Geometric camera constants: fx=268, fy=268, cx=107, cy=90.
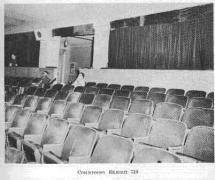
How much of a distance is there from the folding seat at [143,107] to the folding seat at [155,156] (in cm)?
166

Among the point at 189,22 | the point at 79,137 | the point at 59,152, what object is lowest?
the point at 59,152

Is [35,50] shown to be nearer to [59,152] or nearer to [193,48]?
[193,48]

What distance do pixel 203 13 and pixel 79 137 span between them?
441 cm

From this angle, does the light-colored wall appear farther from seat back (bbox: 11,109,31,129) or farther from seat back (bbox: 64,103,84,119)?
seat back (bbox: 11,109,31,129)

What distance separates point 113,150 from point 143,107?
1581mm

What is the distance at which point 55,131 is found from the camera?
253 cm

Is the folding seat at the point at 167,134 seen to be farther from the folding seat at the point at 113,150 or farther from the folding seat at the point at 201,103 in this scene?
the folding seat at the point at 201,103

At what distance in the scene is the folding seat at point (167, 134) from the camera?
7.50 ft

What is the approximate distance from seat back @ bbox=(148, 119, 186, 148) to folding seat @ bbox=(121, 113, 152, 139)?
0.09 m

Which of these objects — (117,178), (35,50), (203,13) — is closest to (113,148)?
(117,178)

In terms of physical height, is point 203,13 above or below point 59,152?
above

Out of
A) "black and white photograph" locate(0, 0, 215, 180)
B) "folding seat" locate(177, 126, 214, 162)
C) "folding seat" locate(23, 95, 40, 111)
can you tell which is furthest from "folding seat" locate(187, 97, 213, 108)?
"folding seat" locate(23, 95, 40, 111)

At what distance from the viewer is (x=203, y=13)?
550cm

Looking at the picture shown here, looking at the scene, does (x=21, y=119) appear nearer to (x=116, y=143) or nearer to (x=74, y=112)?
(x=74, y=112)
